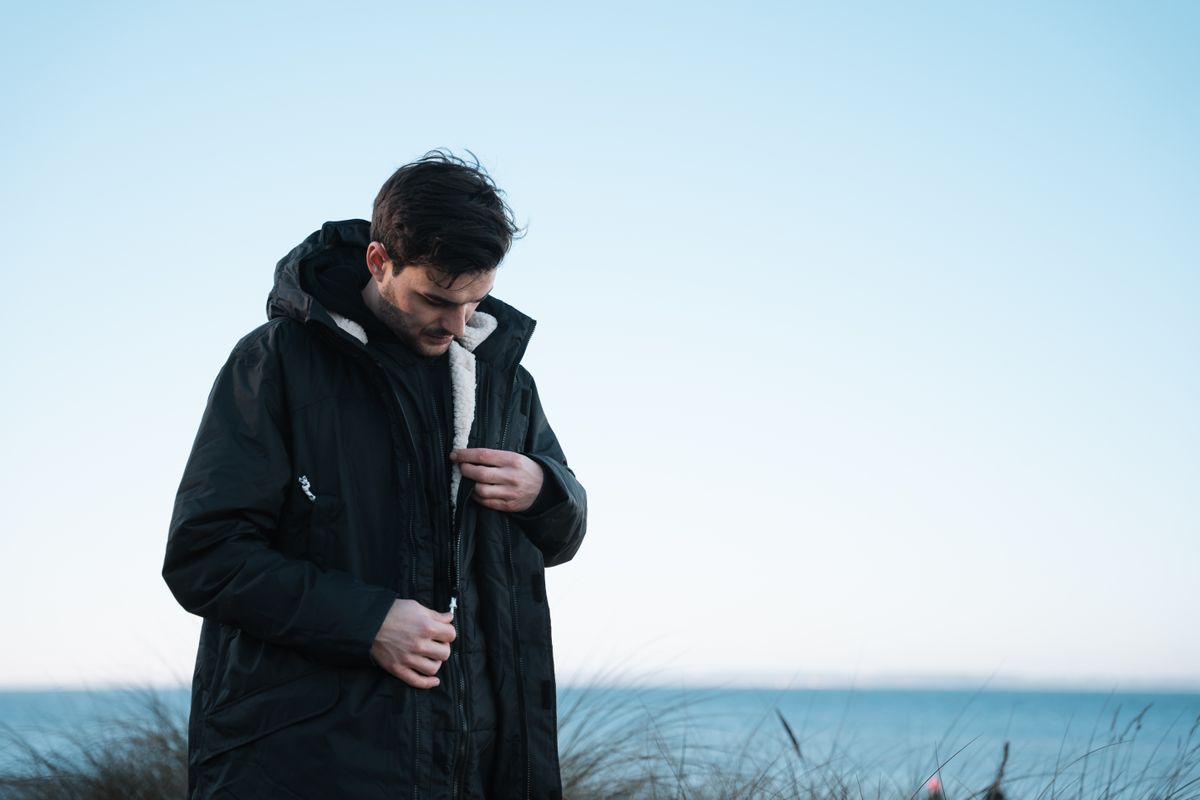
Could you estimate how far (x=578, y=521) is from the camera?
2410mm

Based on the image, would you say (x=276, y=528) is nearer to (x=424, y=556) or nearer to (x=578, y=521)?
(x=424, y=556)

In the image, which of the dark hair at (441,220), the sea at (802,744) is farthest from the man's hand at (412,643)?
the sea at (802,744)

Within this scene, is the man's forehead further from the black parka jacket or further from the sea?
the sea

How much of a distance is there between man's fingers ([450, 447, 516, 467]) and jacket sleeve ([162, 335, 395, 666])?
0.29 m

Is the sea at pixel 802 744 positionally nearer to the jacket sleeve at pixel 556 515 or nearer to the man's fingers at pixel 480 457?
the jacket sleeve at pixel 556 515

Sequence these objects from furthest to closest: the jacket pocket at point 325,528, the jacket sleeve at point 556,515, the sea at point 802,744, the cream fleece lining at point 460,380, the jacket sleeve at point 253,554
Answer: the sea at point 802,744 < the jacket sleeve at point 556,515 < the cream fleece lining at point 460,380 < the jacket pocket at point 325,528 < the jacket sleeve at point 253,554

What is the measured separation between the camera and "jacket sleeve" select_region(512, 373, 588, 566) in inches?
91.3

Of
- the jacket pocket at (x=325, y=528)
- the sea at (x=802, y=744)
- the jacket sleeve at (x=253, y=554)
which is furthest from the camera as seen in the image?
the sea at (x=802, y=744)

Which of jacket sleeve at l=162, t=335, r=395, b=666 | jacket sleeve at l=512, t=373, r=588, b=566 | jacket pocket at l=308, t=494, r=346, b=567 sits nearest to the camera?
jacket sleeve at l=162, t=335, r=395, b=666

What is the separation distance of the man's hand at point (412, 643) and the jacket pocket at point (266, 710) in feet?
0.38

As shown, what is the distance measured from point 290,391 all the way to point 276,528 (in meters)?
0.25

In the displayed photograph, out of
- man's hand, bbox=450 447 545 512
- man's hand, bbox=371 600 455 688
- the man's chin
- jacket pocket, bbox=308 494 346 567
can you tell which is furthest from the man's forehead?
man's hand, bbox=371 600 455 688

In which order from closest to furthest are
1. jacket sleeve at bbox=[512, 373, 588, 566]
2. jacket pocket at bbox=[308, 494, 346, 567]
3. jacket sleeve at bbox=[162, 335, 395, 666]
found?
1. jacket sleeve at bbox=[162, 335, 395, 666]
2. jacket pocket at bbox=[308, 494, 346, 567]
3. jacket sleeve at bbox=[512, 373, 588, 566]

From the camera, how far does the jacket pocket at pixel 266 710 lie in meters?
1.98
